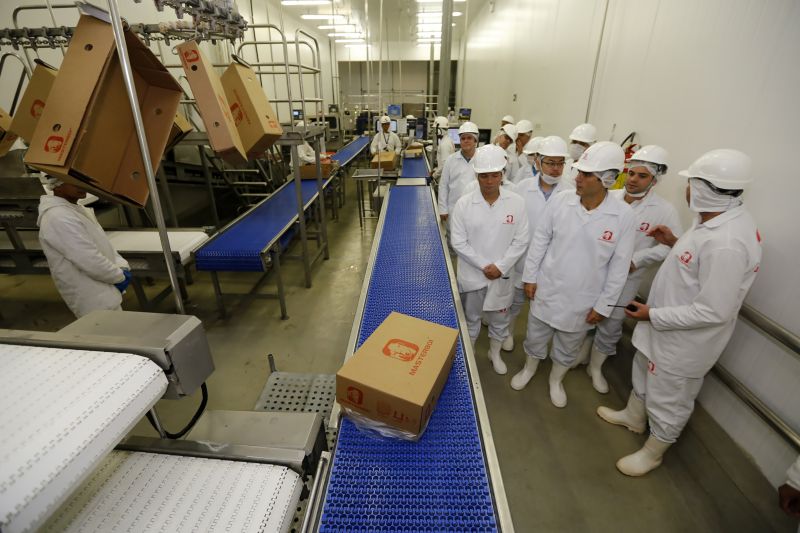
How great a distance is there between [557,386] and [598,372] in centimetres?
41

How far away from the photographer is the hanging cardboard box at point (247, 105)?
231 cm

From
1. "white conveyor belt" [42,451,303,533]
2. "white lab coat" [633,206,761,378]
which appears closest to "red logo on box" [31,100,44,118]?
"white conveyor belt" [42,451,303,533]

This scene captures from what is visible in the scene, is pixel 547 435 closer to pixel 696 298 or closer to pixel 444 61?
pixel 696 298

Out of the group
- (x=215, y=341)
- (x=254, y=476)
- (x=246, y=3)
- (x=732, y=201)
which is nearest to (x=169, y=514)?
(x=254, y=476)

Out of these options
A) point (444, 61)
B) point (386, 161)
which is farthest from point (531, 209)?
point (444, 61)

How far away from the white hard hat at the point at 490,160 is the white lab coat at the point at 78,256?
98.8 inches

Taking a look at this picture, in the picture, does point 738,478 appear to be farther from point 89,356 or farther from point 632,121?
point 89,356

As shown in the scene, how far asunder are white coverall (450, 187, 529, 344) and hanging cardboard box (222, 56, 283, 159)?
1.50 meters

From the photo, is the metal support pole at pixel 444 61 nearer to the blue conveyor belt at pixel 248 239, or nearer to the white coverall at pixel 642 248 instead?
the blue conveyor belt at pixel 248 239

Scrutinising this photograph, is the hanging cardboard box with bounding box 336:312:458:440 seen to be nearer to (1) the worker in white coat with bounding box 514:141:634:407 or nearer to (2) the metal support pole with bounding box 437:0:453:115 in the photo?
(1) the worker in white coat with bounding box 514:141:634:407

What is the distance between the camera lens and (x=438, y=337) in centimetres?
135

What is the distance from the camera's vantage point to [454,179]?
3.84 metres

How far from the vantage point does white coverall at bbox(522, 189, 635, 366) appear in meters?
1.99

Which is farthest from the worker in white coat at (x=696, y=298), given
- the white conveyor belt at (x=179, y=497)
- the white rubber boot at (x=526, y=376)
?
the white conveyor belt at (x=179, y=497)
